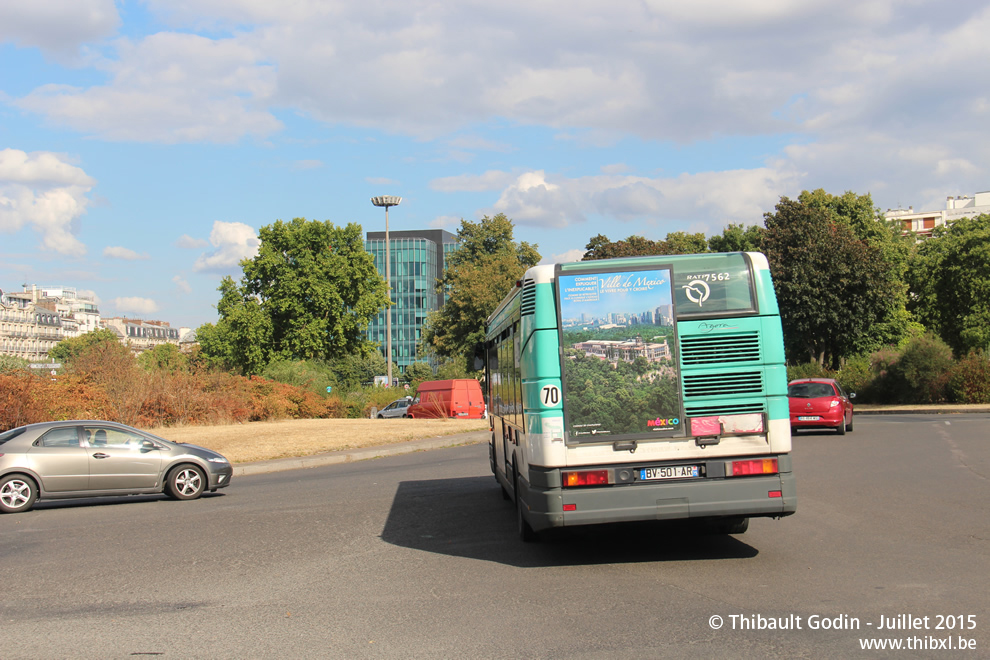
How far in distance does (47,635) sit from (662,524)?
613 centimetres

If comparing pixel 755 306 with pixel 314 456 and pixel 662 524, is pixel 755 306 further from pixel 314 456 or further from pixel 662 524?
pixel 314 456

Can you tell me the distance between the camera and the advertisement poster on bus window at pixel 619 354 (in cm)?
745

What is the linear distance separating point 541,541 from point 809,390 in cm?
1695

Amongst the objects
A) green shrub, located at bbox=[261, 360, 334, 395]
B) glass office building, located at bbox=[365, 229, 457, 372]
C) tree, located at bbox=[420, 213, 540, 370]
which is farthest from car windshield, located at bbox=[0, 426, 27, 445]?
glass office building, located at bbox=[365, 229, 457, 372]

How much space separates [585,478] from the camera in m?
7.39

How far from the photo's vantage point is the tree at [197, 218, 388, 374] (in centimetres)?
5409


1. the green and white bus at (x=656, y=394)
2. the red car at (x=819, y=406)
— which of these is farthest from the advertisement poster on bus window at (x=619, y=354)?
the red car at (x=819, y=406)

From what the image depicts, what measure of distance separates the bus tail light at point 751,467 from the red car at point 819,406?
1658cm

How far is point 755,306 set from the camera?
757cm

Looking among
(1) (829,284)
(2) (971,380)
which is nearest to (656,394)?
(2) (971,380)

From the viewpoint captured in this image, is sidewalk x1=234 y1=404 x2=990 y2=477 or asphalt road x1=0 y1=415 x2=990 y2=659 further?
sidewalk x1=234 y1=404 x2=990 y2=477

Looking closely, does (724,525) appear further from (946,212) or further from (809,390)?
(946,212)

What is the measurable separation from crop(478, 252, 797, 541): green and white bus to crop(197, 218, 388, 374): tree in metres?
47.7

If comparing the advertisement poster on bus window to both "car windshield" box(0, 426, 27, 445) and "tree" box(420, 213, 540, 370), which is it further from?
"tree" box(420, 213, 540, 370)
